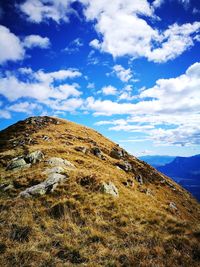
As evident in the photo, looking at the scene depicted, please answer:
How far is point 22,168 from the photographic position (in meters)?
24.8

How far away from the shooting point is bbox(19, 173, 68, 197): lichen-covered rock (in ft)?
58.5

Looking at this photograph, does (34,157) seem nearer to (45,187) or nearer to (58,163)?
(58,163)

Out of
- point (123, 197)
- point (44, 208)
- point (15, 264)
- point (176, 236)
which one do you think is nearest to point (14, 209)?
point (44, 208)

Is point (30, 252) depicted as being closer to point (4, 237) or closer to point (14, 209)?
point (4, 237)

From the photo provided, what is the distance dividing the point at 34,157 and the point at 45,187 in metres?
9.56

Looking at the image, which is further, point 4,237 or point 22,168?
point 22,168

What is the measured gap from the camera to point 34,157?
27531mm

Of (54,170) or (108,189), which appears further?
(54,170)

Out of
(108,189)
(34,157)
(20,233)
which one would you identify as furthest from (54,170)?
(20,233)

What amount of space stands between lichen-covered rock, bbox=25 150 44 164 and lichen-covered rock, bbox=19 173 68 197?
6751mm

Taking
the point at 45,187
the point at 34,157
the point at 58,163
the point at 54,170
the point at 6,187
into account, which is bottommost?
the point at 6,187

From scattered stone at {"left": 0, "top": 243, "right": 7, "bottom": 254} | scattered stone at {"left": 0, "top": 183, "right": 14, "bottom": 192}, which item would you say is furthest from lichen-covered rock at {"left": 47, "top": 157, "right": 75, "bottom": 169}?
scattered stone at {"left": 0, "top": 243, "right": 7, "bottom": 254}

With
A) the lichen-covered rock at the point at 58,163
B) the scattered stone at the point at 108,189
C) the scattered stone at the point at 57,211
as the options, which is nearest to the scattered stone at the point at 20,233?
the scattered stone at the point at 57,211

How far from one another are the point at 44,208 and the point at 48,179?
493 cm
